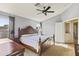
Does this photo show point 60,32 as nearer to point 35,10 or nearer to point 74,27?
point 74,27

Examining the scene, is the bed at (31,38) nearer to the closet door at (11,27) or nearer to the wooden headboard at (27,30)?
the wooden headboard at (27,30)

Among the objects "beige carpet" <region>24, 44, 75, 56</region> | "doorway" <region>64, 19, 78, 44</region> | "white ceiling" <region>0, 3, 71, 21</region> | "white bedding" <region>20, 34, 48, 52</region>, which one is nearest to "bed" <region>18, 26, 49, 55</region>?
"white bedding" <region>20, 34, 48, 52</region>

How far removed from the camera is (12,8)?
87.7 inches

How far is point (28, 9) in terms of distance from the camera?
2273mm

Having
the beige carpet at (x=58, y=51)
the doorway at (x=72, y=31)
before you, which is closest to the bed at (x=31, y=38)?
the beige carpet at (x=58, y=51)

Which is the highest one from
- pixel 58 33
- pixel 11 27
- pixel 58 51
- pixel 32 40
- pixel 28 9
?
pixel 28 9

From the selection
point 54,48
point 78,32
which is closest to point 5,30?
point 54,48

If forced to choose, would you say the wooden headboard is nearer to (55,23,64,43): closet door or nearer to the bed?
the bed

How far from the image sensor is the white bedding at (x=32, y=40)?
2209 mm

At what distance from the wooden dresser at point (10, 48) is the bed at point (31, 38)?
121 millimetres

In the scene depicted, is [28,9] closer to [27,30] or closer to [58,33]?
[27,30]

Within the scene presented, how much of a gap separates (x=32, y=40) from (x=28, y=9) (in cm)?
59

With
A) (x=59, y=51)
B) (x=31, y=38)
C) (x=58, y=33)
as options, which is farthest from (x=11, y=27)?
(x=59, y=51)

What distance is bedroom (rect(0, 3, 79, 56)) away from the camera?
7.27 ft
